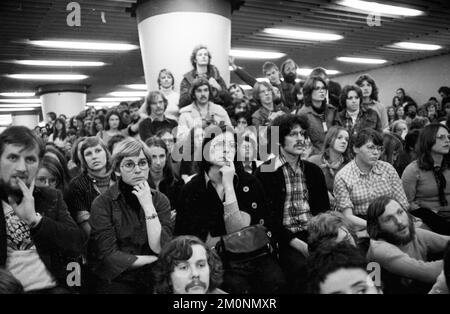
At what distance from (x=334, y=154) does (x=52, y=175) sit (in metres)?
2.02

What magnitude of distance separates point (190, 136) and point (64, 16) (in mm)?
3530

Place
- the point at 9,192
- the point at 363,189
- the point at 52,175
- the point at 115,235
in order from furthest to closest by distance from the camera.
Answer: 1. the point at 363,189
2. the point at 52,175
3. the point at 115,235
4. the point at 9,192

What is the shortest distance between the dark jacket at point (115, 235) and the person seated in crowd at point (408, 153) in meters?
2.42

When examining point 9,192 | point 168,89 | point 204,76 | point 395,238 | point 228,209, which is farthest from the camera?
point 168,89

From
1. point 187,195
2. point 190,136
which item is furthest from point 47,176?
point 190,136

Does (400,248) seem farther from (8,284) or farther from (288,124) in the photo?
(8,284)

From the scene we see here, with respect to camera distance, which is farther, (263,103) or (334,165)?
(263,103)

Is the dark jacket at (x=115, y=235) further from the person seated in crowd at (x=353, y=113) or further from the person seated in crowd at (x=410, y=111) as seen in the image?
the person seated in crowd at (x=410, y=111)

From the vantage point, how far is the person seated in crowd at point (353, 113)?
13.2ft

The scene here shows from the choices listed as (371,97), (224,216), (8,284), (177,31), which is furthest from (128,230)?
(177,31)

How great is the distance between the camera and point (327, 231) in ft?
7.41

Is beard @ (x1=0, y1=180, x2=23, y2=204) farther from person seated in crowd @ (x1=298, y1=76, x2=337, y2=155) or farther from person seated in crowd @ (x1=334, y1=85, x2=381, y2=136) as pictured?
person seated in crowd @ (x1=334, y1=85, x2=381, y2=136)

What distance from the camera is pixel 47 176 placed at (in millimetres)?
2553
